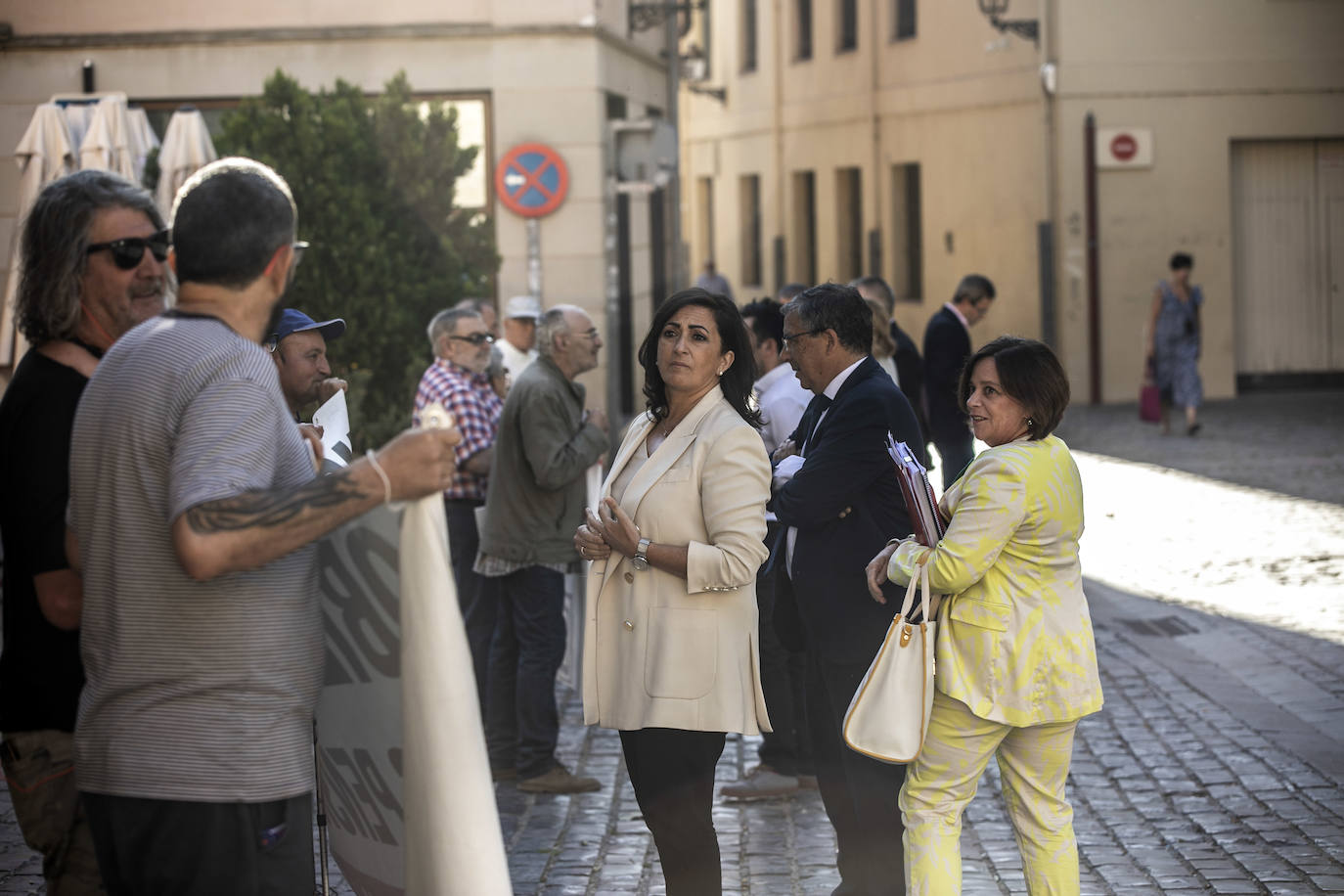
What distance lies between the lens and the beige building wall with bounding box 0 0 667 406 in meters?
17.0

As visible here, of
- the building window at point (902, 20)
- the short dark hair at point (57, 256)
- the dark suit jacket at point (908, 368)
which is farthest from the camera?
the building window at point (902, 20)

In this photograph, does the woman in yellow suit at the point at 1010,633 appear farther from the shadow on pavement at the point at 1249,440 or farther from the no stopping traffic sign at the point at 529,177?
the no stopping traffic sign at the point at 529,177

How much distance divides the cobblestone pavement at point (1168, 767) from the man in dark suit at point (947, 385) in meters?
1.26

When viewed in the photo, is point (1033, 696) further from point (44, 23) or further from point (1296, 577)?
point (44, 23)

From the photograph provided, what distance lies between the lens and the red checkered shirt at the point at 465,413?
25.9 ft

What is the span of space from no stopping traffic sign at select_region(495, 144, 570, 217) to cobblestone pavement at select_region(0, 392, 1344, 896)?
704 cm

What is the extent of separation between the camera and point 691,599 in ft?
15.2

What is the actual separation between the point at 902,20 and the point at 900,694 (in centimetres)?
2636

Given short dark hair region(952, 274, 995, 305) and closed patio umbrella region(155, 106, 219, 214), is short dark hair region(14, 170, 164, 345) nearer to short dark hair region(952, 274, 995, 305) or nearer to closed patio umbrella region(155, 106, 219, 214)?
closed patio umbrella region(155, 106, 219, 214)

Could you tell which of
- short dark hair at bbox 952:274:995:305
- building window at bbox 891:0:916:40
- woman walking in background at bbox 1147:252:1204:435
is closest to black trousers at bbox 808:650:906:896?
short dark hair at bbox 952:274:995:305

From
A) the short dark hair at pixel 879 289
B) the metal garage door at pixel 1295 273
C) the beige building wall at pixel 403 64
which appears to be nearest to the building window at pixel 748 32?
the metal garage door at pixel 1295 273

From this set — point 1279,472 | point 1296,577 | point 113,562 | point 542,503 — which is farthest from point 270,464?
point 1279,472

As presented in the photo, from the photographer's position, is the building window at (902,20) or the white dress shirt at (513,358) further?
the building window at (902,20)

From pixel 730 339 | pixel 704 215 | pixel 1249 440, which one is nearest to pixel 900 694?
pixel 730 339
